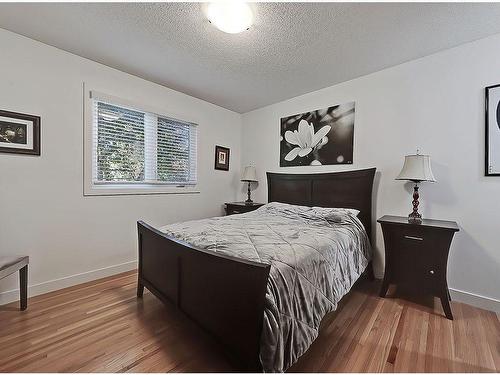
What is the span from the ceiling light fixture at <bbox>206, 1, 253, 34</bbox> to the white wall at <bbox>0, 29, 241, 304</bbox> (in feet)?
5.09

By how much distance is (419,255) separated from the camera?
2.04 meters

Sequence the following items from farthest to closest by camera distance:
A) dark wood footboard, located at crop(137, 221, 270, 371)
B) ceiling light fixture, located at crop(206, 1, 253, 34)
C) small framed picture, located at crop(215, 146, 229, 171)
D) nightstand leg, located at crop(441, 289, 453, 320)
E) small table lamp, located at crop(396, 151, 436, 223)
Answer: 1. small framed picture, located at crop(215, 146, 229, 171)
2. small table lamp, located at crop(396, 151, 436, 223)
3. nightstand leg, located at crop(441, 289, 453, 320)
4. ceiling light fixture, located at crop(206, 1, 253, 34)
5. dark wood footboard, located at crop(137, 221, 270, 371)

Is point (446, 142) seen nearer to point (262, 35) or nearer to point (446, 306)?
point (446, 306)

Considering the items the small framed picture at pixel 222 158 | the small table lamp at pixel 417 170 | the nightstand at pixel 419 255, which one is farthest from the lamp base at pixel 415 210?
the small framed picture at pixel 222 158

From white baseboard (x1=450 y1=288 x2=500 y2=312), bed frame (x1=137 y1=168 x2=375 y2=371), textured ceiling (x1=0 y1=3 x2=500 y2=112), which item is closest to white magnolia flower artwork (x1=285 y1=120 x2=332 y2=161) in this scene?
textured ceiling (x1=0 y1=3 x2=500 y2=112)

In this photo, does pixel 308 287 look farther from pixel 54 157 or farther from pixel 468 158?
pixel 54 157

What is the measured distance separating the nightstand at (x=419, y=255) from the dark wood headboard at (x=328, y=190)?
1.50 feet

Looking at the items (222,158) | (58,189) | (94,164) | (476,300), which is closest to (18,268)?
(58,189)

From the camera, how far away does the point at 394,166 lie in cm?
254

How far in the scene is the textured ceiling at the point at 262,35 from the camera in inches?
68.0

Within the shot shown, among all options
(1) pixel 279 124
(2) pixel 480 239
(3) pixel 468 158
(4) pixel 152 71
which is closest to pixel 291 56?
(1) pixel 279 124

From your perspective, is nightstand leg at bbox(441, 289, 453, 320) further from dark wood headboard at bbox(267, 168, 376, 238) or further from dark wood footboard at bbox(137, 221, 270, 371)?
dark wood footboard at bbox(137, 221, 270, 371)

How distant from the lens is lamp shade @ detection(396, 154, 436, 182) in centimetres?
209

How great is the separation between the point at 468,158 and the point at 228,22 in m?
2.36
